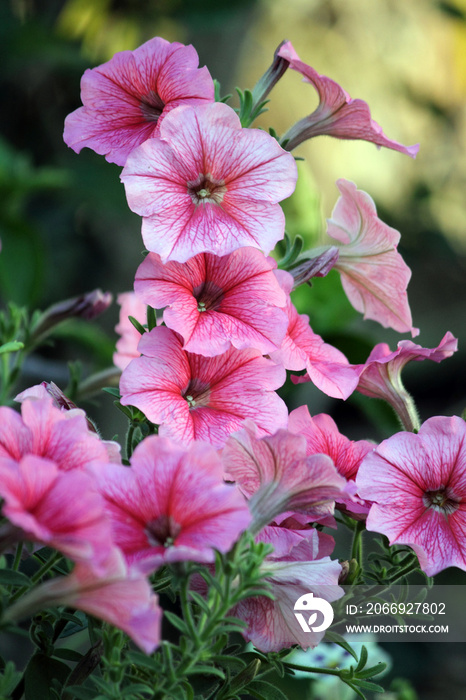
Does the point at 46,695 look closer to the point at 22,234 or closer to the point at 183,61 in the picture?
the point at 183,61

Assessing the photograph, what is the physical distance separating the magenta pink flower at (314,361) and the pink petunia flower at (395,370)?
0.06 ft

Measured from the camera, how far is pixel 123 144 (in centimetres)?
52

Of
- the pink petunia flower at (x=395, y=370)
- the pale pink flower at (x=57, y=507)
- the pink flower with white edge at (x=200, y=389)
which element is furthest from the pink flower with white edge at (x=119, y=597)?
the pink petunia flower at (x=395, y=370)

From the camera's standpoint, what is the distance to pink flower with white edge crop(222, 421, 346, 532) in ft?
1.32

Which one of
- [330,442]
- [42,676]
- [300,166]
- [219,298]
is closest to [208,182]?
[219,298]

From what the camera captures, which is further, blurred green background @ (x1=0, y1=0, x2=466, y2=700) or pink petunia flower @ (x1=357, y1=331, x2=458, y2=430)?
blurred green background @ (x1=0, y1=0, x2=466, y2=700)

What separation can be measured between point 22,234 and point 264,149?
32.1 inches

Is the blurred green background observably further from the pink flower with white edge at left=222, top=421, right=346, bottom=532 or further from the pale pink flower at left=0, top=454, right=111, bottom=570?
the pale pink flower at left=0, top=454, right=111, bottom=570

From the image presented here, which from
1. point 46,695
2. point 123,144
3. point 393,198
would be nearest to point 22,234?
point 123,144

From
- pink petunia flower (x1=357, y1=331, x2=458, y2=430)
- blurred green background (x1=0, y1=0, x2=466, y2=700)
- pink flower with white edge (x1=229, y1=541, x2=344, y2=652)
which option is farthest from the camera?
blurred green background (x1=0, y1=0, x2=466, y2=700)

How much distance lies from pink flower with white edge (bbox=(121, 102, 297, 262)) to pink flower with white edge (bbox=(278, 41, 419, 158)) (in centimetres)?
9

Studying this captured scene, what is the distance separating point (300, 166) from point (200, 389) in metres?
1.40

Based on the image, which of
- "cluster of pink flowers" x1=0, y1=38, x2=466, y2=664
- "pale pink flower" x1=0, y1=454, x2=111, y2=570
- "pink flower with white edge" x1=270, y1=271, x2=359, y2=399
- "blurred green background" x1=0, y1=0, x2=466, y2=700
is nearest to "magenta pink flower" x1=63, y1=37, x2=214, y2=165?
"cluster of pink flowers" x1=0, y1=38, x2=466, y2=664

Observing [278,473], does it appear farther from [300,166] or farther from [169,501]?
[300,166]
